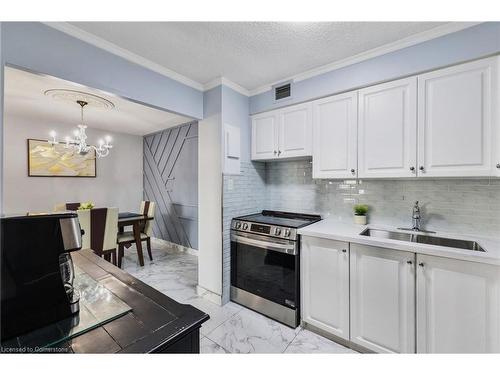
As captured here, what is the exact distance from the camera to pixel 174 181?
441 centimetres

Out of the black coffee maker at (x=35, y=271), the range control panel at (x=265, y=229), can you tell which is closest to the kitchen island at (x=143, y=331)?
the black coffee maker at (x=35, y=271)

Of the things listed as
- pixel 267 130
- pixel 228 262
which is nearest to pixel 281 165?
pixel 267 130

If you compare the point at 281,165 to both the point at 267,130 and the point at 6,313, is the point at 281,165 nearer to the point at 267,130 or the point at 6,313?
the point at 267,130

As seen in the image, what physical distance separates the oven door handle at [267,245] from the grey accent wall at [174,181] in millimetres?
1838

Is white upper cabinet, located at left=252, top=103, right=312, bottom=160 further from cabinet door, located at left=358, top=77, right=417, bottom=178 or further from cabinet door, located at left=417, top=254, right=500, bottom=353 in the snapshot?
cabinet door, located at left=417, top=254, right=500, bottom=353

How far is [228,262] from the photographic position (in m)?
2.41

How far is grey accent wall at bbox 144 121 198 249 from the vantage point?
159 inches

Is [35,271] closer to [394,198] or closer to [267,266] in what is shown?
[267,266]

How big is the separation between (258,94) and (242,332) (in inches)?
96.2

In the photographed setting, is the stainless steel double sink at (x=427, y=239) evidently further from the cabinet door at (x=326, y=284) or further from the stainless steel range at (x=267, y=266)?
the stainless steel range at (x=267, y=266)

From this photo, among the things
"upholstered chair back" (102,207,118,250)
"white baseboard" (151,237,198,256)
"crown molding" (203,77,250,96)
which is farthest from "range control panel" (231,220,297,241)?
"white baseboard" (151,237,198,256)

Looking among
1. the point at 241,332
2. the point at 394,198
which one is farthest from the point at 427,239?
the point at 241,332

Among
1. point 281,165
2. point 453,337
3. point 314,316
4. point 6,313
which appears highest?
point 281,165

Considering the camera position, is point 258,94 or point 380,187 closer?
point 380,187
